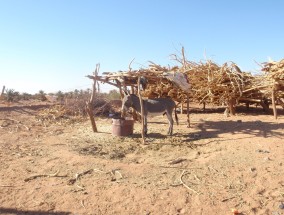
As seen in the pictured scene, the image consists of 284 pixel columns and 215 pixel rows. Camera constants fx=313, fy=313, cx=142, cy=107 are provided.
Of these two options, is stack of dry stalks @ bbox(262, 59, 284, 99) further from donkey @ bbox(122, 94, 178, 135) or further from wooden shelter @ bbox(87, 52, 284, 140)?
donkey @ bbox(122, 94, 178, 135)

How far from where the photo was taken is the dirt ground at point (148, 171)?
4855 mm

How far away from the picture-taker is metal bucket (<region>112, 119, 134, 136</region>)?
9.26 m

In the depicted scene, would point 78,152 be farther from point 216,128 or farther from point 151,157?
point 216,128

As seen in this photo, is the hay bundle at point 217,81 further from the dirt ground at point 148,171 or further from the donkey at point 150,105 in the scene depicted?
the donkey at point 150,105

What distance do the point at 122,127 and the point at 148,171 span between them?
315 cm

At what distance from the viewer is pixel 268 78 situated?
11766 mm

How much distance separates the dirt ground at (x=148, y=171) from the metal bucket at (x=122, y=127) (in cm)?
26

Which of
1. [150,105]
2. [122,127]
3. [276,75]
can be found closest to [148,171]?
[122,127]

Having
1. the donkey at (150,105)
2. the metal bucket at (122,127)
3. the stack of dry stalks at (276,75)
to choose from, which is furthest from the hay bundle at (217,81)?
the metal bucket at (122,127)

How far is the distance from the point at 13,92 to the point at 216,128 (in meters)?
15.7

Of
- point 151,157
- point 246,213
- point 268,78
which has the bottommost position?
point 246,213

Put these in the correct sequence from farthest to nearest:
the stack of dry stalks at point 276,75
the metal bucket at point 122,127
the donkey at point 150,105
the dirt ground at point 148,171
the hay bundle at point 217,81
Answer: the hay bundle at point 217,81
the stack of dry stalks at point 276,75
the donkey at point 150,105
the metal bucket at point 122,127
the dirt ground at point 148,171

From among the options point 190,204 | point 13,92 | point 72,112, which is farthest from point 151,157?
point 13,92

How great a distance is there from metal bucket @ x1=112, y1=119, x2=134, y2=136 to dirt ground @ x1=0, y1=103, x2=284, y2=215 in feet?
0.85
